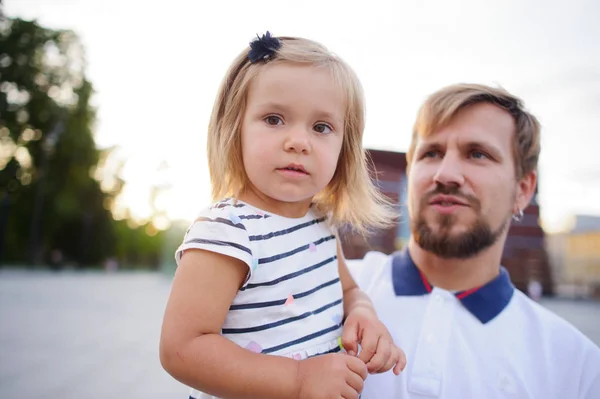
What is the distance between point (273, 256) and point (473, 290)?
3.17 ft

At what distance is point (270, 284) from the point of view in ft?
3.38

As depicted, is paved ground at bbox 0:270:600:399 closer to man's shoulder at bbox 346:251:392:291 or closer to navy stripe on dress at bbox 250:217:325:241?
man's shoulder at bbox 346:251:392:291

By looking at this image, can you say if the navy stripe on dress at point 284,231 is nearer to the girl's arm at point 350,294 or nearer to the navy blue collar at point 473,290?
the girl's arm at point 350,294

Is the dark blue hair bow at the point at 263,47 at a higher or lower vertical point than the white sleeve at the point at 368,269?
higher

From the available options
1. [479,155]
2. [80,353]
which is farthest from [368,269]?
[80,353]

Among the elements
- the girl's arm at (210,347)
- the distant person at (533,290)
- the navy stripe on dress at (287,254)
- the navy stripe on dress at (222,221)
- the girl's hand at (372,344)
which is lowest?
the distant person at (533,290)

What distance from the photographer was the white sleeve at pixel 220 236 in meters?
0.91

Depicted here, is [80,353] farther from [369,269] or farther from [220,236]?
Answer: [220,236]

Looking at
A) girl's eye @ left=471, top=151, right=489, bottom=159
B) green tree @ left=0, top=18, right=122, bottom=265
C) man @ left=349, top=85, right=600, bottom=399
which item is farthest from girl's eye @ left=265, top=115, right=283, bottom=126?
green tree @ left=0, top=18, right=122, bottom=265

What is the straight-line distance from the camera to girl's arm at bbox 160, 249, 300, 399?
850 mm

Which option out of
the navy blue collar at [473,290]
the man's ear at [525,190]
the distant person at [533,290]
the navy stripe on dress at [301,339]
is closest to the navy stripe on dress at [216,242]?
the navy stripe on dress at [301,339]

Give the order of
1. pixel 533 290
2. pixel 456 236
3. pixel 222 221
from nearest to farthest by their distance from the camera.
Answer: pixel 222 221, pixel 456 236, pixel 533 290

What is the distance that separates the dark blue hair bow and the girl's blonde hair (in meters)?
0.02

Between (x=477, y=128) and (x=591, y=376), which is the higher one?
(x=477, y=128)
